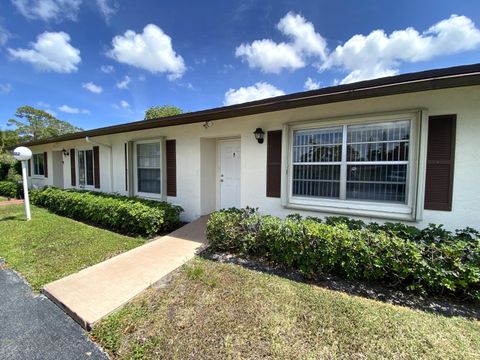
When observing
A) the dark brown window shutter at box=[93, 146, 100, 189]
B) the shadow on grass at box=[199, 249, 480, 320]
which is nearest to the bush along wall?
the shadow on grass at box=[199, 249, 480, 320]

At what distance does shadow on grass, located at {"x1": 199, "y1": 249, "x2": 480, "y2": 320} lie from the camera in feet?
7.89

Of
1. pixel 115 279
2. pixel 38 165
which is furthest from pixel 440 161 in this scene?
pixel 38 165

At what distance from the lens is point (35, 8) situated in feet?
20.9

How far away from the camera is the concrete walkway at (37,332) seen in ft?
6.31

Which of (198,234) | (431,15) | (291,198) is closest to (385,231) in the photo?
(291,198)

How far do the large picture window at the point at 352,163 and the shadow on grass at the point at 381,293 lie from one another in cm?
162

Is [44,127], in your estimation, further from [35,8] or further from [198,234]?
[198,234]

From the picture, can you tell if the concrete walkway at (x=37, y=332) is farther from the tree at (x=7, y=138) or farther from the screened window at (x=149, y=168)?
the tree at (x=7, y=138)

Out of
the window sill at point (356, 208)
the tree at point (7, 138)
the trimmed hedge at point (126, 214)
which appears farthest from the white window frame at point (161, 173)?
the tree at point (7, 138)

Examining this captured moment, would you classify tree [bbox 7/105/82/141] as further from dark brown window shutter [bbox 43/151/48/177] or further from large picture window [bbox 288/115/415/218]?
large picture window [bbox 288/115/415/218]

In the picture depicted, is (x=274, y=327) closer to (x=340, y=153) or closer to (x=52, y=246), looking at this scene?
(x=340, y=153)

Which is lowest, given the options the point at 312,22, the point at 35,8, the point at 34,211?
the point at 34,211

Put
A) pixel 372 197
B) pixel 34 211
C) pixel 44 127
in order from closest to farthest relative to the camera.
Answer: pixel 372 197
pixel 34 211
pixel 44 127

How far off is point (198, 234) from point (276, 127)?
9.88ft
